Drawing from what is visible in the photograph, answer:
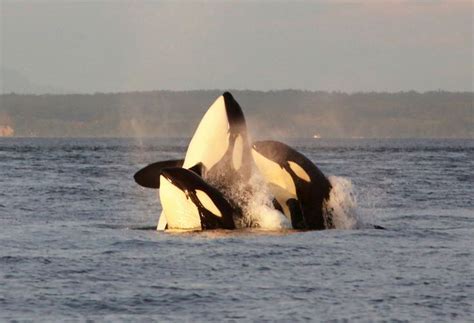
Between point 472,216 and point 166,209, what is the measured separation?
469 inches

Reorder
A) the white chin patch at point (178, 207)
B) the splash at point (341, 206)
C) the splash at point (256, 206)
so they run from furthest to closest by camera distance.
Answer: the splash at point (341, 206), the splash at point (256, 206), the white chin patch at point (178, 207)

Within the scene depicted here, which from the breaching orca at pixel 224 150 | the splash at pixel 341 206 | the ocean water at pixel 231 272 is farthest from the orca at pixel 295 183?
the ocean water at pixel 231 272

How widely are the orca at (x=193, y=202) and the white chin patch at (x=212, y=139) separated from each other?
1.24 metres

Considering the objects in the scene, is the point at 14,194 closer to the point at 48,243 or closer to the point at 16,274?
the point at 48,243

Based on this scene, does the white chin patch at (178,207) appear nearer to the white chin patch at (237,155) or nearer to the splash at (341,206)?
the white chin patch at (237,155)

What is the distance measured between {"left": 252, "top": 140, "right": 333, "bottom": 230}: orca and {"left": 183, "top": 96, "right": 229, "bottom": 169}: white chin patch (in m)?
0.82

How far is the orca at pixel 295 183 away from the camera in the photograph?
82.7ft

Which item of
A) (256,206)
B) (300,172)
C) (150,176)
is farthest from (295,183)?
(150,176)

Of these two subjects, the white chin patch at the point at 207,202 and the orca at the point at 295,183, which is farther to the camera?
the orca at the point at 295,183

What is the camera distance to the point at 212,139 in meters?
25.5

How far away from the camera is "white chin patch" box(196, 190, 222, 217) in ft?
78.2

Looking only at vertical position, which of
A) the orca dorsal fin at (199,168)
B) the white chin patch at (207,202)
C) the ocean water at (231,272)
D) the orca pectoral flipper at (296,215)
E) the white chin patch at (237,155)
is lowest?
the ocean water at (231,272)

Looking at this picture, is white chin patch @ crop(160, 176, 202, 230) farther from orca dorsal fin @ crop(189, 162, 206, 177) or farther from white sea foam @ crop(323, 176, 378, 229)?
white sea foam @ crop(323, 176, 378, 229)

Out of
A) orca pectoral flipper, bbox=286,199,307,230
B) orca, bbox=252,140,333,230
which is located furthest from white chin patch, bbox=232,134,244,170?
orca pectoral flipper, bbox=286,199,307,230
